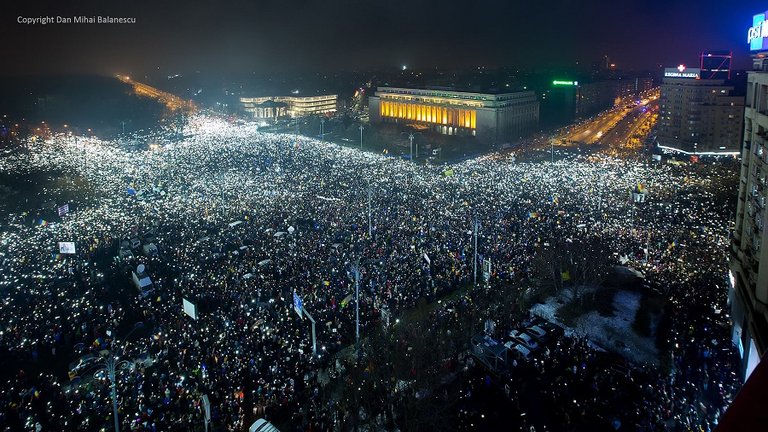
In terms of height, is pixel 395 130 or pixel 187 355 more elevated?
pixel 395 130

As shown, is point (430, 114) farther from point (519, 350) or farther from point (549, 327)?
point (519, 350)

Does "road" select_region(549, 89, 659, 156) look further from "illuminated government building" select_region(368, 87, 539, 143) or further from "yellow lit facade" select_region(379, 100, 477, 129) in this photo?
"yellow lit facade" select_region(379, 100, 477, 129)

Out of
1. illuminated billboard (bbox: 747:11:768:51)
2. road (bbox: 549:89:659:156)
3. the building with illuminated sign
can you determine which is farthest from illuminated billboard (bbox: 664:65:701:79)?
the building with illuminated sign

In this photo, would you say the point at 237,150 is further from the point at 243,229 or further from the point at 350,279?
the point at 350,279

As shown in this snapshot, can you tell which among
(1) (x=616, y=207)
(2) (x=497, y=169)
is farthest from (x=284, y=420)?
(2) (x=497, y=169)

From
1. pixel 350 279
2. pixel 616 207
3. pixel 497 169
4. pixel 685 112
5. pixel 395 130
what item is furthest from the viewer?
pixel 395 130

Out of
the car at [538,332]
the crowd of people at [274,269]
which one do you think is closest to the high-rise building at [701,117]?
the crowd of people at [274,269]
